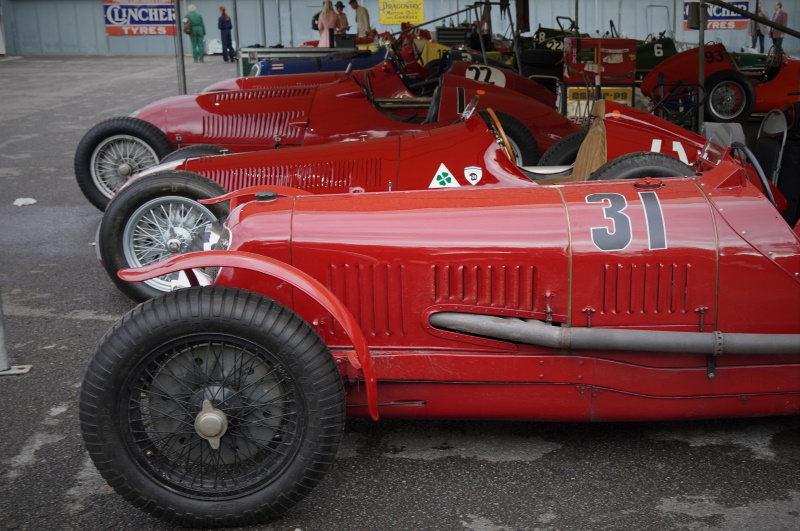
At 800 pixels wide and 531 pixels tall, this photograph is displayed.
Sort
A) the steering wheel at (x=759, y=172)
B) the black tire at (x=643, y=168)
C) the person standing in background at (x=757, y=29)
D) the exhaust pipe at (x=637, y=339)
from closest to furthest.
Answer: the exhaust pipe at (x=637, y=339) → the steering wheel at (x=759, y=172) → the black tire at (x=643, y=168) → the person standing in background at (x=757, y=29)

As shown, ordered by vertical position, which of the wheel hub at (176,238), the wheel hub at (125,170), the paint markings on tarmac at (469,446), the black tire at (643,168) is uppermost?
the black tire at (643,168)

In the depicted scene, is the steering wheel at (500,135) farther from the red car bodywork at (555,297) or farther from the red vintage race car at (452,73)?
the red vintage race car at (452,73)

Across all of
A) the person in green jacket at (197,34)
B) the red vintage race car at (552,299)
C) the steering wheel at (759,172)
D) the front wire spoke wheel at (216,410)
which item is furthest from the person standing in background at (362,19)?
the front wire spoke wheel at (216,410)

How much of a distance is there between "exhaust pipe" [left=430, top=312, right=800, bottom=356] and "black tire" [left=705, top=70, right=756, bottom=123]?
345 inches

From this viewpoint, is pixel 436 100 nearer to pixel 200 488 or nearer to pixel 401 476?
pixel 401 476

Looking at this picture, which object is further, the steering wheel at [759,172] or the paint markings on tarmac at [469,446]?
the steering wheel at [759,172]

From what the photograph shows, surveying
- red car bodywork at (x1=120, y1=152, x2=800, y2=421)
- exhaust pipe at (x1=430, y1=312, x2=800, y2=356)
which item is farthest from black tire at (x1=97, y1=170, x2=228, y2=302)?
exhaust pipe at (x1=430, y1=312, x2=800, y2=356)

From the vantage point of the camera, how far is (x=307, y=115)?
289 inches

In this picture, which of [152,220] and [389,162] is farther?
[389,162]

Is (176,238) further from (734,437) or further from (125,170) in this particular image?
(734,437)

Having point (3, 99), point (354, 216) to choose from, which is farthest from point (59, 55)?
point (354, 216)

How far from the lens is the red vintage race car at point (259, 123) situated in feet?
23.9

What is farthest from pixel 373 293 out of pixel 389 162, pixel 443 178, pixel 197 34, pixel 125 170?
pixel 197 34

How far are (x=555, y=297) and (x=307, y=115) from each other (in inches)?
177
